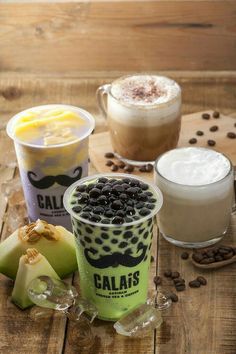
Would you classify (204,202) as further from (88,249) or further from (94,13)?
(94,13)

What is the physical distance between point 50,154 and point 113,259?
0.94 ft

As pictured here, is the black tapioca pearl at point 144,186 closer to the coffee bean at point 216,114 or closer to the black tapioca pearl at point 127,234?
the black tapioca pearl at point 127,234

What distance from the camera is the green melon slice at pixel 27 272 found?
141 centimetres

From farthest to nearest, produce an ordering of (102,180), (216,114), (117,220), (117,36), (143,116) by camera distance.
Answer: (117,36)
(216,114)
(143,116)
(102,180)
(117,220)

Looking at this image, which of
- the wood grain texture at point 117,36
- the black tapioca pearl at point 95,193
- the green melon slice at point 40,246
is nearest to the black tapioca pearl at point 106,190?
the black tapioca pearl at point 95,193

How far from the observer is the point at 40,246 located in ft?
4.85

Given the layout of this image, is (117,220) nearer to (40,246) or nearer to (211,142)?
(40,246)

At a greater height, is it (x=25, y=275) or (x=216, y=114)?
(x=25, y=275)

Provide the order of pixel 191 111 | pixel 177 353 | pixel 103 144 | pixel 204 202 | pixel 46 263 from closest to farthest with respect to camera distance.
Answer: pixel 177 353 → pixel 46 263 → pixel 204 202 → pixel 103 144 → pixel 191 111

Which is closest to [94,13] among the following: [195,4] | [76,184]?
[195,4]

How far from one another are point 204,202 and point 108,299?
29cm

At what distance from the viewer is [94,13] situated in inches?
90.3

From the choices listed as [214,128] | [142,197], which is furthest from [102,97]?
[142,197]

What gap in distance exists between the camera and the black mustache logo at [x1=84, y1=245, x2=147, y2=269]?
133 cm
